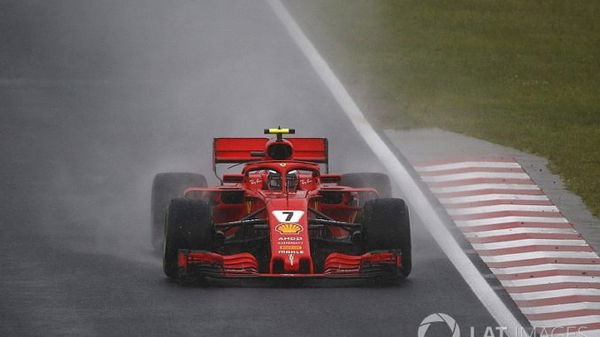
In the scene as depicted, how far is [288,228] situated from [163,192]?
95.5 inches

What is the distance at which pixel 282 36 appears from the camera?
3180 cm

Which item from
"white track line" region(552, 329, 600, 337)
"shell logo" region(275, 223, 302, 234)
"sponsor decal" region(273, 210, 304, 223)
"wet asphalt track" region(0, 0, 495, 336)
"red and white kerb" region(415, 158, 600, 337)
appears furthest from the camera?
"sponsor decal" region(273, 210, 304, 223)

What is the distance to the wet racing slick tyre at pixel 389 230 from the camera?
15.1 m

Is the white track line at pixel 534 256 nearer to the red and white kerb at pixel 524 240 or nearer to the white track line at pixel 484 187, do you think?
the red and white kerb at pixel 524 240

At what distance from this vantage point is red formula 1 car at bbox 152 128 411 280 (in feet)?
48.4

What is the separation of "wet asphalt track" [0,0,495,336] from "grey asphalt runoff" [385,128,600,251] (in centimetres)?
69

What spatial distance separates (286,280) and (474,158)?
256 inches

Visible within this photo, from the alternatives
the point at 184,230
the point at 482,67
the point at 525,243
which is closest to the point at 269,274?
the point at 184,230

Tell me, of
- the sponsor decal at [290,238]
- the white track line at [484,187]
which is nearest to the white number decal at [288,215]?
the sponsor decal at [290,238]

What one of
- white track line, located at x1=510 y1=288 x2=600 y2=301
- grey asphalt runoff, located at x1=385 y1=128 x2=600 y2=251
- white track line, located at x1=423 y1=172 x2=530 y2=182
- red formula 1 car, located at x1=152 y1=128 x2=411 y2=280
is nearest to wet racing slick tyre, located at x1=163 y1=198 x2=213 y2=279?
red formula 1 car, located at x1=152 y1=128 x2=411 y2=280

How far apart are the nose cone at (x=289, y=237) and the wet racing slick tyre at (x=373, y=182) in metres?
2.11

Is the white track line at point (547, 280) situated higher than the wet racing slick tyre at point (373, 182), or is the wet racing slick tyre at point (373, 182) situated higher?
the wet racing slick tyre at point (373, 182)

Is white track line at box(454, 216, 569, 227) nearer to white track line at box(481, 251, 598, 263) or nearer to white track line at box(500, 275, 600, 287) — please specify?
white track line at box(481, 251, 598, 263)

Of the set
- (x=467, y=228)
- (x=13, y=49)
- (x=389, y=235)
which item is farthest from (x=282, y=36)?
(x=389, y=235)
